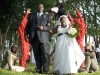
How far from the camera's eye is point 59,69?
9750 mm

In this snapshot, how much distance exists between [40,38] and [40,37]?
5 centimetres

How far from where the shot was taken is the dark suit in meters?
10.0

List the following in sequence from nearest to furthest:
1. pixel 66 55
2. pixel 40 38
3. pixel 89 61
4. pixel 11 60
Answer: pixel 66 55
pixel 40 38
pixel 11 60
pixel 89 61

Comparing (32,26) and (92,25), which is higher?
(92,25)

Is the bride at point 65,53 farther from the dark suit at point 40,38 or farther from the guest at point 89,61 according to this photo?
the guest at point 89,61

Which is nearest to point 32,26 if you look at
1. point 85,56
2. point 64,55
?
point 64,55

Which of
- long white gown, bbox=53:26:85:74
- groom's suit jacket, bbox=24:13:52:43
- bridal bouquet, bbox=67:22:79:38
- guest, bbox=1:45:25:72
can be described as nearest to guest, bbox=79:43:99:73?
long white gown, bbox=53:26:85:74

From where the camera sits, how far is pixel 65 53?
31.6 feet

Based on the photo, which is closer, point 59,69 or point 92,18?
point 59,69

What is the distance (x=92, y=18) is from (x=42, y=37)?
76.4ft

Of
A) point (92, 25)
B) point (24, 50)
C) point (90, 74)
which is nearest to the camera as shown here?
point (90, 74)

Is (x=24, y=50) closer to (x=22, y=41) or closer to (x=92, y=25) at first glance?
(x=22, y=41)

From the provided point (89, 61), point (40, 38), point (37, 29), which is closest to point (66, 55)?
point (40, 38)

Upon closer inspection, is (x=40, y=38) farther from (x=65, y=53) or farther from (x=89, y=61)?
(x=89, y=61)
